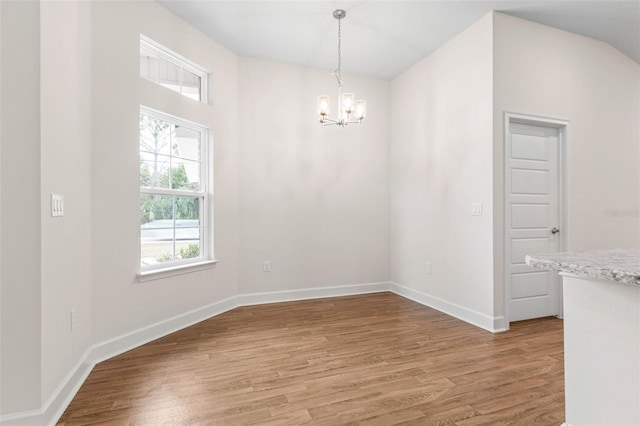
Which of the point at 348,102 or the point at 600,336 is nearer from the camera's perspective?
the point at 600,336

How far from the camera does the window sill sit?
2.82 meters

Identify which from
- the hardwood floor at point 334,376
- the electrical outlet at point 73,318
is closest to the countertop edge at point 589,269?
the hardwood floor at point 334,376

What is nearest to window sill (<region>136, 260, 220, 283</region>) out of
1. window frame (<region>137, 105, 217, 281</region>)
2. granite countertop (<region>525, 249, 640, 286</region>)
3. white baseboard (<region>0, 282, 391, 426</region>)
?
window frame (<region>137, 105, 217, 281</region>)

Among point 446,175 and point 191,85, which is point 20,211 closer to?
point 191,85

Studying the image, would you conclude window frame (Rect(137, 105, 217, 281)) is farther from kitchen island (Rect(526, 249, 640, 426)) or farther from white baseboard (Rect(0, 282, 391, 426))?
kitchen island (Rect(526, 249, 640, 426))

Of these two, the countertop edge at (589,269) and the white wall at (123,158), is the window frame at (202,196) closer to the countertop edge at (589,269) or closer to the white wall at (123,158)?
the white wall at (123,158)

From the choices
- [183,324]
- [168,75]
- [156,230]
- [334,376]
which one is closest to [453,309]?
[334,376]

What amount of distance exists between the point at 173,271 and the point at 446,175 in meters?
3.15

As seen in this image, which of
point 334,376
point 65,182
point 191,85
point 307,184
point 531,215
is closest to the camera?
point 65,182

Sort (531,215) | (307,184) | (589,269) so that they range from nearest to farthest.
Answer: (589,269) → (531,215) → (307,184)

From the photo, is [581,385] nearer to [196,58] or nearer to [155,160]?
[155,160]

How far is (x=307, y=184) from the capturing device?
14.0ft

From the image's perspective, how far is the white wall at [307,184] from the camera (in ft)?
13.3

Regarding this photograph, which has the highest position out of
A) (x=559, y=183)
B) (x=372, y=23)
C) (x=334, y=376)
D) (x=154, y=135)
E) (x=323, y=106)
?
(x=372, y=23)
